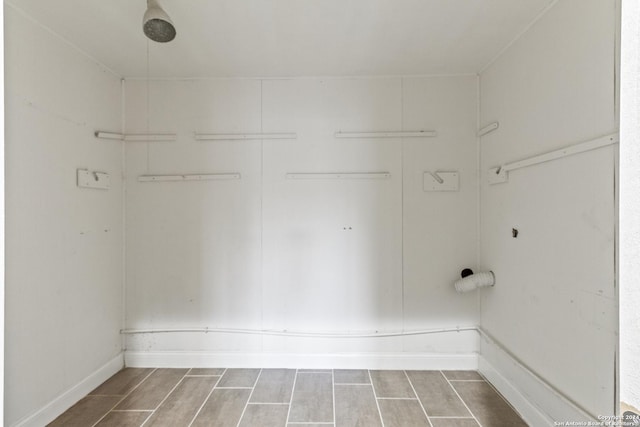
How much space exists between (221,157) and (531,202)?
2.19 metres

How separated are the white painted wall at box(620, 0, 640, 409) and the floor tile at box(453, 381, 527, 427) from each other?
5.24ft

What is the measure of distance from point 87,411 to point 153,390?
36cm

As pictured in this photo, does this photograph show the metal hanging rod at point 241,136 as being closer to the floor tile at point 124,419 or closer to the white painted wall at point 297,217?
the white painted wall at point 297,217

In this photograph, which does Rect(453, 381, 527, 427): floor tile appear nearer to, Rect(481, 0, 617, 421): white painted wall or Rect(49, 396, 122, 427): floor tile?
Rect(481, 0, 617, 421): white painted wall

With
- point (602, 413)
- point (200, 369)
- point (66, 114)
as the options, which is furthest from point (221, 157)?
point (602, 413)

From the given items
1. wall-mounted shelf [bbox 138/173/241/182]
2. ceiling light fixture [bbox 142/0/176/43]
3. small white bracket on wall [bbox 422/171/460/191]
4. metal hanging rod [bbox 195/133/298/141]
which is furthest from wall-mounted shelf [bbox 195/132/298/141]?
small white bracket on wall [bbox 422/171/460/191]

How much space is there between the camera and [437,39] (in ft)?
6.17

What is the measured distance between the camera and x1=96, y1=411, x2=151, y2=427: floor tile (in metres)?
1.72

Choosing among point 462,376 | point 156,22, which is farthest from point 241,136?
point 462,376

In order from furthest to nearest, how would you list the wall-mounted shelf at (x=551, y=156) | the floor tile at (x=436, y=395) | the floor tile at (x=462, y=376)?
the floor tile at (x=462, y=376) → the floor tile at (x=436, y=395) → the wall-mounted shelf at (x=551, y=156)

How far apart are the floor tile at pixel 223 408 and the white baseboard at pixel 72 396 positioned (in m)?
0.85

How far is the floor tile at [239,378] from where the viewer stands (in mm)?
2101

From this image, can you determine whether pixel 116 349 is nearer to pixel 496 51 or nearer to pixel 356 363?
pixel 356 363

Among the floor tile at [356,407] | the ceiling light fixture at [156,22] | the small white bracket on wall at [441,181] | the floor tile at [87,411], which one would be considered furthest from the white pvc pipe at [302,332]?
the ceiling light fixture at [156,22]
